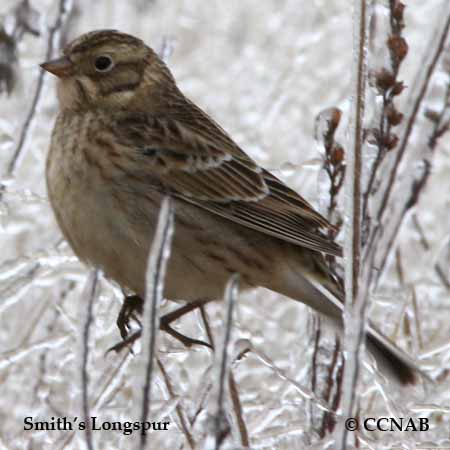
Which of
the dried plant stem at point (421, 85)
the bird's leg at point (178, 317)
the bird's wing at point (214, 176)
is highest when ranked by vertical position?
the bird's wing at point (214, 176)

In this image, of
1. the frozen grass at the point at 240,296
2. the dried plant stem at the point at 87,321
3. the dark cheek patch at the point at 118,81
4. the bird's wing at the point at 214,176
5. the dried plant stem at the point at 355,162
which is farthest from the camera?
the dark cheek patch at the point at 118,81

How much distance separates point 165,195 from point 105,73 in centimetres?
54

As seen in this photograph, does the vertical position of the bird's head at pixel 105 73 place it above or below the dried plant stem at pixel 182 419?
above

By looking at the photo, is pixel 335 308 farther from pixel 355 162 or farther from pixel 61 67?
pixel 61 67

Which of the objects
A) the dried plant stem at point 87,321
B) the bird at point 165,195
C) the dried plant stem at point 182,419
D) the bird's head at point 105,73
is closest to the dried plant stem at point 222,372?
the dried plant stem at point 87,321

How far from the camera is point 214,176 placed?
346cm

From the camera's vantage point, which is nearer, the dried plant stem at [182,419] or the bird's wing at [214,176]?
the dried plant stem at [182,419]

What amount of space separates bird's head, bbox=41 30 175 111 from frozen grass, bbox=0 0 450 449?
9.2 inches

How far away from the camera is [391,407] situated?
2738 millimetres

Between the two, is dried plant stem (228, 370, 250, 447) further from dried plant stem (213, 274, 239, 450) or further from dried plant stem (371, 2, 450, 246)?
dried plant stem (213, 274, 239, 450)

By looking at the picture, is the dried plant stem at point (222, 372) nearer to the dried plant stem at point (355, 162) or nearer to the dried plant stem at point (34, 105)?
the dried plant stem at point (355, 162)

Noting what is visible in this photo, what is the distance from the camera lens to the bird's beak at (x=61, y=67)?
3.34 meters

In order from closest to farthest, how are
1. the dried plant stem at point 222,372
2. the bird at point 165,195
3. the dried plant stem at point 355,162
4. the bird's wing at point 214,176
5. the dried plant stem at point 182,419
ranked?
1. the dried plant stem at point 222,372
2. the dried plant stem at point 355,162
3. the dried plant stem at point 182,419
4. the bird at point 165,195
5. the bird's wing at point 214,176

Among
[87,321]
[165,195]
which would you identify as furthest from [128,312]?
[87,321]
